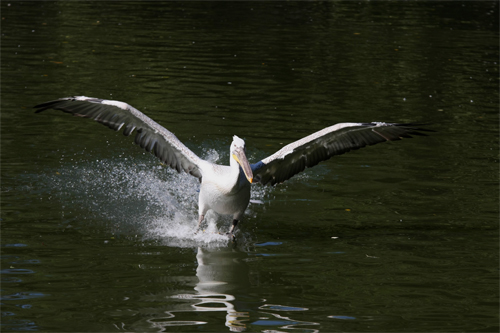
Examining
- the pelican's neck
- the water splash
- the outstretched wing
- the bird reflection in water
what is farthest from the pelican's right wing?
the bird reflection in water

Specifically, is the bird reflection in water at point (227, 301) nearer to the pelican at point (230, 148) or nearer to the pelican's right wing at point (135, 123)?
the pelican at point (230, 148)

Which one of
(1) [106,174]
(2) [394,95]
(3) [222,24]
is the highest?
(3) [222,24]

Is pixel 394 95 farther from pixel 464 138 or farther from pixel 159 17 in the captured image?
pixel 159 17

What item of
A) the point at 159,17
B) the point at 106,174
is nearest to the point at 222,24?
the point at 159,17

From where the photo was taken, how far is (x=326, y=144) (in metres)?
8.85

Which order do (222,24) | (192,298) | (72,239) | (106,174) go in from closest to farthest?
(192,298) → (72,239) → (106,174) → (222,24)

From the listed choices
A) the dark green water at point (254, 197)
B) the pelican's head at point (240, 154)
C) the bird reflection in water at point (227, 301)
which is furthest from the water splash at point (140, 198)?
the pelican's head at point (240, 154)

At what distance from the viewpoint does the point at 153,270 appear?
7441mm

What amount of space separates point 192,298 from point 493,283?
3.00m

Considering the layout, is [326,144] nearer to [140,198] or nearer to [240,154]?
[240,154]

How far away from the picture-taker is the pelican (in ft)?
27.3

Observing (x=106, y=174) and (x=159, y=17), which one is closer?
(x=106, y=174)

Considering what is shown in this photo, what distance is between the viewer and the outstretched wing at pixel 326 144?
27.8 ft

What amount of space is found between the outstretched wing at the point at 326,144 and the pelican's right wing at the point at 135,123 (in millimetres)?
876
